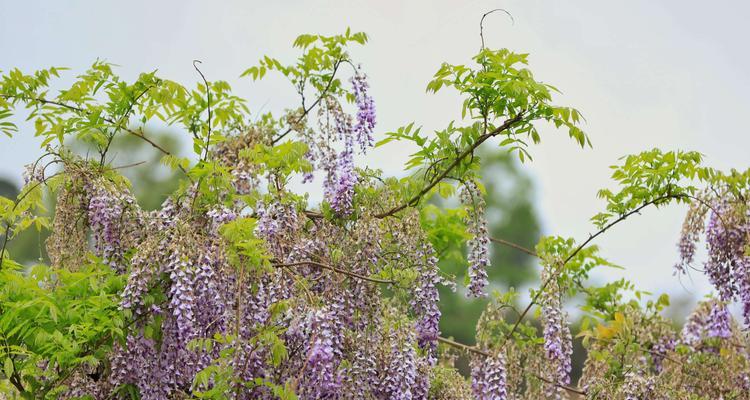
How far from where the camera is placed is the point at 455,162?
20.4 feet

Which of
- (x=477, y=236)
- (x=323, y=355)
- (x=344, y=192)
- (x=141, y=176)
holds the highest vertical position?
(x=141, y=176)

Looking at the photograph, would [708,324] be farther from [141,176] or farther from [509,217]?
[509,217]

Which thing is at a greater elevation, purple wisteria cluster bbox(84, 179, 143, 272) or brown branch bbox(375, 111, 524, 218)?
brown branch bbox(375, 111, 524, 218)

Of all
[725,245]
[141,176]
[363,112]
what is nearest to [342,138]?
[363,112]

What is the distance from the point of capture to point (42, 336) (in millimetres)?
5410

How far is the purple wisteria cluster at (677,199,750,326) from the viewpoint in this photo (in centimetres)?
738

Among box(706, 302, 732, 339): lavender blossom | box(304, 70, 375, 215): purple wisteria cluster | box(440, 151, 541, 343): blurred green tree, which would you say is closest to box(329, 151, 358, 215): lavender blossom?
box(304, 70, 375, 215): purple wisteria cluster

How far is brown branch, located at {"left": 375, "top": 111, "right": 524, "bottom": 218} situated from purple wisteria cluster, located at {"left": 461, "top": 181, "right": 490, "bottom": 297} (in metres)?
0.16

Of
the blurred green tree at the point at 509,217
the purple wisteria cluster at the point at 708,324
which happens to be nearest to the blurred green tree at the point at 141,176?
the blurred green tree at the point at 509,217

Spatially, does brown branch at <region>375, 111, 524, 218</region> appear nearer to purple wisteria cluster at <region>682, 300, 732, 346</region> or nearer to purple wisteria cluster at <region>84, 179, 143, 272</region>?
purple wisteria cluster at <region>84, 179, 143, 272</region>

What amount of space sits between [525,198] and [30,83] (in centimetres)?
3618

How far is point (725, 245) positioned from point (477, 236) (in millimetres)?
2442

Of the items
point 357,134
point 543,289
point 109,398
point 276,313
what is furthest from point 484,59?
point 109,398

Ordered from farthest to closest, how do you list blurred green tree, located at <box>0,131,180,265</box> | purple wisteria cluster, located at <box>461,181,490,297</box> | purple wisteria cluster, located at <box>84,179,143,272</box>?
blurred green tree, located at <box>0,131,180,265</box>, purple wisteria cluster, located at <box>461,181,490,297</box>, purple wisteria cluster, located at <box>84,179,143,272</box>
